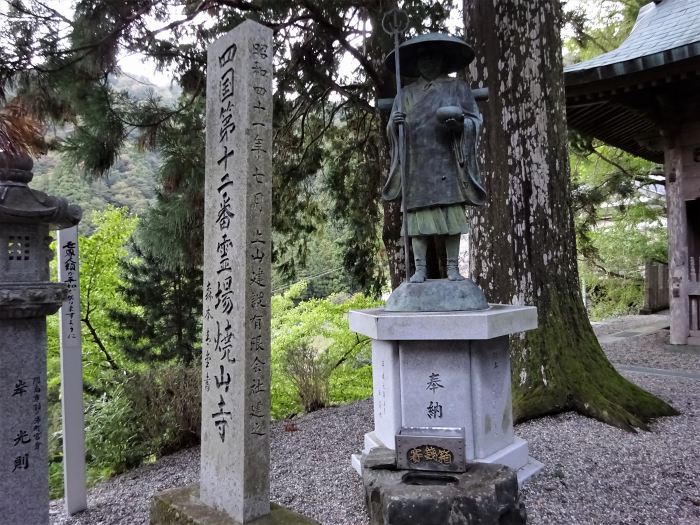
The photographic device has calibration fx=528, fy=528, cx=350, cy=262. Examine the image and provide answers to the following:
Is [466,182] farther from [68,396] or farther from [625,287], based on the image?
[625,287]

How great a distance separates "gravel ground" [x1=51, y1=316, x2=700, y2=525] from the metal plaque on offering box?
0.52 m

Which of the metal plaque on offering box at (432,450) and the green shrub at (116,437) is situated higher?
the metal plaque on offering box at (432,450)

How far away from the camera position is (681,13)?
7535 millimetres

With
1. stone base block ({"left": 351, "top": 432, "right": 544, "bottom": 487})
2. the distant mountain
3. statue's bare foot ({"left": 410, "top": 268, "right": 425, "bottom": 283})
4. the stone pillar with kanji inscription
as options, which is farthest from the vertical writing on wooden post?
the distant mountain

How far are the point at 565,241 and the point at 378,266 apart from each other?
16.2ft

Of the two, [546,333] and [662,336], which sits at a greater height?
[546,333]

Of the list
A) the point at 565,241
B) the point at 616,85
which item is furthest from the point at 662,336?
the point at 565,241

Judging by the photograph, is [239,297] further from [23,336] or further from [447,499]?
[23,336]

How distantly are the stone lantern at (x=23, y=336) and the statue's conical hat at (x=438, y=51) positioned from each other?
245 cm

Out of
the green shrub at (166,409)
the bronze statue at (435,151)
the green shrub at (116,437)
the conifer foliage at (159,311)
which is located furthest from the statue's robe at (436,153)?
the conifer foliage at (159,311)

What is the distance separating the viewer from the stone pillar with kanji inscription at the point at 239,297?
8.59ft

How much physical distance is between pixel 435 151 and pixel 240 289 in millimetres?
1656

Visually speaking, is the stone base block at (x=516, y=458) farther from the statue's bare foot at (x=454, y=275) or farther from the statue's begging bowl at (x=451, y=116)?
the statue's begging bowl at (x=451, y=116)

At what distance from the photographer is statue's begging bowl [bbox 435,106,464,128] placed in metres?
3.27
